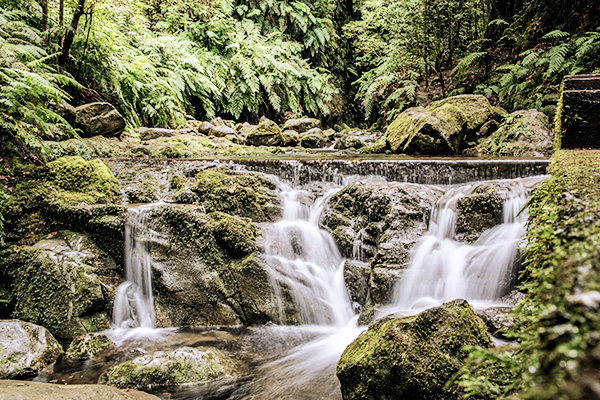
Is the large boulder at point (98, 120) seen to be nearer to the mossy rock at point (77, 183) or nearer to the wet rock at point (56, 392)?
the mossy rock at point (77, 183)

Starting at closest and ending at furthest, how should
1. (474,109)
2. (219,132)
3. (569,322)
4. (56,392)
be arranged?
(569,322) → (56,392) → (474,109) → (219,132)

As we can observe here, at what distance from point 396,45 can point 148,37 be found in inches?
408

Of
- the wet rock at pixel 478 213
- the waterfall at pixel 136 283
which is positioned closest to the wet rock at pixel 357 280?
the wet rock at pixel 478 213

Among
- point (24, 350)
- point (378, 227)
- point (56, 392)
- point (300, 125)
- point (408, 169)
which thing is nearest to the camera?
point (56, 392)

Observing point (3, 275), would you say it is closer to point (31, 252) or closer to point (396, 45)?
point (31, 252)

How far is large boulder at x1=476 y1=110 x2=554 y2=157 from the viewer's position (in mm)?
7829

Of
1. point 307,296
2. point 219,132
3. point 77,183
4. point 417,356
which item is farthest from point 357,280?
point 219,132

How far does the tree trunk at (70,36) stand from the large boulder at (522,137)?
32.8 ft

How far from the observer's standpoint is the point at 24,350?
354 centimetres

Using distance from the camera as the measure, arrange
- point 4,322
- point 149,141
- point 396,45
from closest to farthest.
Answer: point 4,322 < point 149,141 < point 396,45

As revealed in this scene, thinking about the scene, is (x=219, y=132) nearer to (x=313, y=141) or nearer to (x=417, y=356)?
→ (x=313, y=141)

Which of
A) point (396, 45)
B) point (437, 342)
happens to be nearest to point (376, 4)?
point (396, 45)

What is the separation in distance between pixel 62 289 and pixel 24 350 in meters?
1.02

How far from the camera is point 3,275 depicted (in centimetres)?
467
